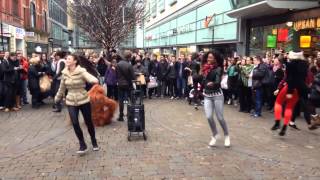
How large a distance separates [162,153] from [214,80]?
161 centimetres

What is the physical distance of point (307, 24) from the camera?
56.9ft

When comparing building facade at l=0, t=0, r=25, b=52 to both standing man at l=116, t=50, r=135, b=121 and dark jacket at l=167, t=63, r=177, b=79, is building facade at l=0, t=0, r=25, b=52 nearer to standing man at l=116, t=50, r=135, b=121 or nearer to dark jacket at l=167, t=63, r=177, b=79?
dark jacket at l=167, t=63, r=177, b=79

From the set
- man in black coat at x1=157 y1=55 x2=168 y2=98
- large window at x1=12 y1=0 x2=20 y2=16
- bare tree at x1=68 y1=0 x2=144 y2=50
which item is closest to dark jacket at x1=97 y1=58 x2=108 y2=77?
man in black coat at x1=157 y1=55 x2=168 y2=98

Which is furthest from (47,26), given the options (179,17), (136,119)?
(136,119)

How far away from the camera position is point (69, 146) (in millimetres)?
8031

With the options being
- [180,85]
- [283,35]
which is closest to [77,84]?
[180,85]

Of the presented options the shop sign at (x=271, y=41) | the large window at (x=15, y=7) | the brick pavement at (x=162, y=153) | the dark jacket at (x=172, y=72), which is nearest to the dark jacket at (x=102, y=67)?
the dark jacket at (x=172, y=72)

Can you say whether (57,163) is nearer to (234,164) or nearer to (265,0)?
(234,164)

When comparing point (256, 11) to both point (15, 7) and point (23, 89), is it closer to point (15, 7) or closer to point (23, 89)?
point (23, 89)

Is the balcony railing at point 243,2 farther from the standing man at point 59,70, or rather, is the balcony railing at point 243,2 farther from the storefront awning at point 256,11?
the standing man at point 59,70

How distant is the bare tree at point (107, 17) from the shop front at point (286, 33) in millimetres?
8630

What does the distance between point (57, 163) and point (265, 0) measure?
42.6ft

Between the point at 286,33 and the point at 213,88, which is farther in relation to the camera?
the point at 286,33

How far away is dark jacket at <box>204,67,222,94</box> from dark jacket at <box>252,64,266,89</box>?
13.0ft
